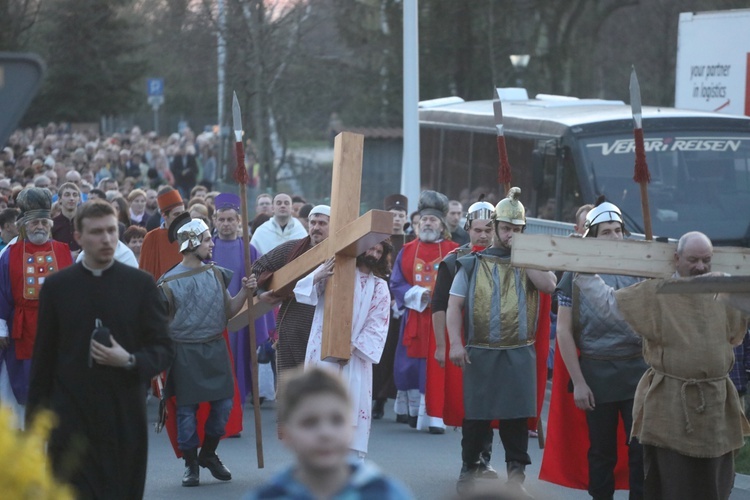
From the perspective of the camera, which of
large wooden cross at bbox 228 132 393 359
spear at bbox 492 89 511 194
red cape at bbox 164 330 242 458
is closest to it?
large wooden cross at bbox 228 132 393 359

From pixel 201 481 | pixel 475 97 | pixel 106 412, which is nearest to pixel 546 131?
pixel 201 481

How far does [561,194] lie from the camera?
16.0m

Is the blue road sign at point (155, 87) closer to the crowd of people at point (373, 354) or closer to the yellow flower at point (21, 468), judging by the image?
the crowd of people at point (373, 354)

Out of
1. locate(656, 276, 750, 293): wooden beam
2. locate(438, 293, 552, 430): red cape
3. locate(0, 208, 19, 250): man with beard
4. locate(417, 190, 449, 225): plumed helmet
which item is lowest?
locate(438, 293, 552, 430): red cape

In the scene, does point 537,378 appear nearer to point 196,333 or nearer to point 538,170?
point 196,333

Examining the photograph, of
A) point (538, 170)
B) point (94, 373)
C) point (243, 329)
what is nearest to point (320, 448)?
point (94, 373)

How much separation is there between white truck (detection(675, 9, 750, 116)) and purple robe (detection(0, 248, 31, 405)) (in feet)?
41.0

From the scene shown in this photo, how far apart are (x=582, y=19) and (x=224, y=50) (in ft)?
49.9

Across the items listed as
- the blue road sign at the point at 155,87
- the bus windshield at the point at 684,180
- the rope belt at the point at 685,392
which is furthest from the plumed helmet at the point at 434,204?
the blue road sign at the point at 155,87

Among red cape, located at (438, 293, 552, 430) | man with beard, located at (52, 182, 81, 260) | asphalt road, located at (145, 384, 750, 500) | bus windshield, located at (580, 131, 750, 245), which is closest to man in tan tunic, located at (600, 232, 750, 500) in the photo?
asphalt road, located at (145, 384, 750, 500)

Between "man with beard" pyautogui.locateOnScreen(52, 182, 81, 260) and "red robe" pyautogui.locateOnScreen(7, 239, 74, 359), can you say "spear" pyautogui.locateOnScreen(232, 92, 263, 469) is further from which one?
"man with beard" pyautogui.locateOnScreen(52, 182, 81, 260)

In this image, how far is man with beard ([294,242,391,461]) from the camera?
7949mm

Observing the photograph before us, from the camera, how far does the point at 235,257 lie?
11164mm

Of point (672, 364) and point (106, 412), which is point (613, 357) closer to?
point (672, 364)
